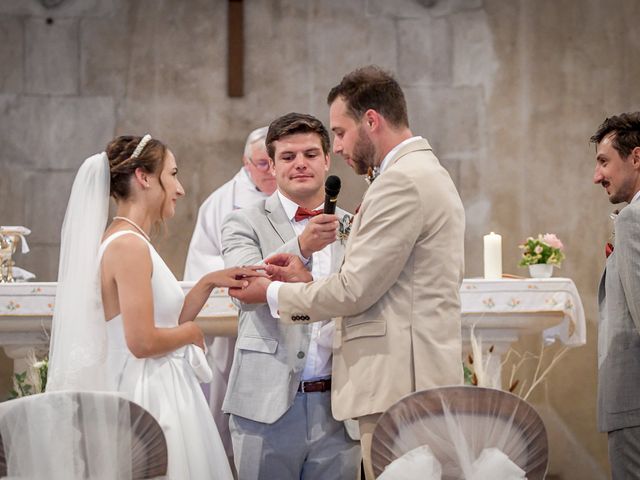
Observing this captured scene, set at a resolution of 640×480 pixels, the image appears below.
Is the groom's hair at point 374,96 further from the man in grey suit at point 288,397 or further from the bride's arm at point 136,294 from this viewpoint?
the bride's arm at point 136,294

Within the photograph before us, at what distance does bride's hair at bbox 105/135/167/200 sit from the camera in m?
3.70

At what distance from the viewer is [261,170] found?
20.1 feet

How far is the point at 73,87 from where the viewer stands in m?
7.28

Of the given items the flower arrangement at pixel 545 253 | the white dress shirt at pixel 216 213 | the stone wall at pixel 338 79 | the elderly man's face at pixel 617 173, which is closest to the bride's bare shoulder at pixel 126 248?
the elderly man's face at pixel 617 173

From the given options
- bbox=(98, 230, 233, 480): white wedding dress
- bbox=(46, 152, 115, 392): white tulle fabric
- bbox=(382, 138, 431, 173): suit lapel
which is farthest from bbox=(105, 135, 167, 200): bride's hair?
bbox=(382, 138, 431, 173): suit lapel

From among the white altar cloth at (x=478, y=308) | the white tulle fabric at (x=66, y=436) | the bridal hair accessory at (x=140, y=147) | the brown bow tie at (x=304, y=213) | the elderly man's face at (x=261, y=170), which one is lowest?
the white tulle fabric at (x=66, y=436)

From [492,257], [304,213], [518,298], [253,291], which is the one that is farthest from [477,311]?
[253,291]

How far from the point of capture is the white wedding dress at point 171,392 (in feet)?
11.4

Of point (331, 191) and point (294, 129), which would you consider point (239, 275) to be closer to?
point (331, 191)

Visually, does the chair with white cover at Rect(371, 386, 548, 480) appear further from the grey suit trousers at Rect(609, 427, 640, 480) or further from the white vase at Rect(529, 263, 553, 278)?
the white vase at Rect(529, 263, 553, 278)

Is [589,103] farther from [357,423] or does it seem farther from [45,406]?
[45,406]

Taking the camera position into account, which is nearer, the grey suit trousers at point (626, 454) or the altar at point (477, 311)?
the grey suit trousers at point (626, 454)

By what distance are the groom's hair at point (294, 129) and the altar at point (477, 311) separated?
1.23 metres

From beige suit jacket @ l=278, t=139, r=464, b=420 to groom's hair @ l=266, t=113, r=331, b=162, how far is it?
0.71 m
